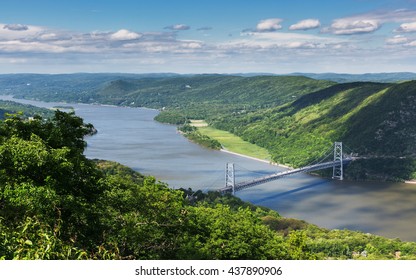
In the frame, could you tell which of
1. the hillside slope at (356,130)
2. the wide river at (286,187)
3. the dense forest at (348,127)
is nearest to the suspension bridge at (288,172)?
the wide river at (286,187)

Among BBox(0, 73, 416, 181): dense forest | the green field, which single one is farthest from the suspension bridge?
the green field

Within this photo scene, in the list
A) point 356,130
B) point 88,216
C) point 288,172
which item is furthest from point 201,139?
point 88,216

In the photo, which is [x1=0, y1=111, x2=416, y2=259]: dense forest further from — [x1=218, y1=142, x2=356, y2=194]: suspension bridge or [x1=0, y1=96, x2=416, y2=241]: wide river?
[x1=218, y1=142, x2=356, y2=194]: suspension bridge

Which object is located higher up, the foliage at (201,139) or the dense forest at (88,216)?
the dense forest at (88,216)

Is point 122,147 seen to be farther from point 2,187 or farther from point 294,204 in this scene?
point 2,187

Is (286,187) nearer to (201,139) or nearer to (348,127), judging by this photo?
(201,139)

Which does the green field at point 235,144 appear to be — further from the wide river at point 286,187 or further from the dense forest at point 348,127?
the wide river at point 286,187

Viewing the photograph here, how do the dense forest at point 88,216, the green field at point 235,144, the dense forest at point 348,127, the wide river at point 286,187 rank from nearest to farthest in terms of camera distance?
the dense forest at point 88,216 → the wide river at point 286,187 → the dense forest at point 348,127 → the green field at point 235,144
